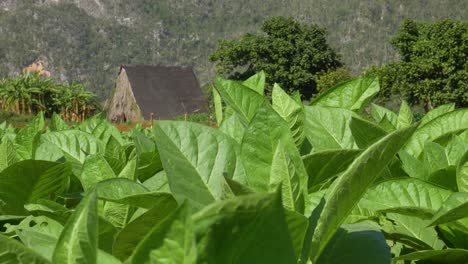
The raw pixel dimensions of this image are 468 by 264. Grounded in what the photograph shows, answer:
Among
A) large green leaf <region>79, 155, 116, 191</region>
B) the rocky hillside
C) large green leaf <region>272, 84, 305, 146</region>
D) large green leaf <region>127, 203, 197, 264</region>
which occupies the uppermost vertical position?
large green leaf <region>127, 203, 197, 264</region>

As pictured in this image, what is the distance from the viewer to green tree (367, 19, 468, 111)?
36.6 m

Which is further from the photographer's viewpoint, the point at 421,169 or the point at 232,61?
the point at 232,61

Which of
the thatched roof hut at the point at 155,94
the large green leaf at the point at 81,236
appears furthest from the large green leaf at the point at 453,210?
the thatched roof hut at the point at 155,94

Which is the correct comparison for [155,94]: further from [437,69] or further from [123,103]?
[437,69]

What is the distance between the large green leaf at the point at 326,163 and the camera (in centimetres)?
55

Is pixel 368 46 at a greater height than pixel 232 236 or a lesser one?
lesser

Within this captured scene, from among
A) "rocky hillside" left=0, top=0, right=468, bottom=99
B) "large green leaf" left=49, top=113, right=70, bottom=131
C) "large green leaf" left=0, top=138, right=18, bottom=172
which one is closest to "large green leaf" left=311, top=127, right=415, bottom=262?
"large green leaf" left=0, top=138, right=18, bottom=172

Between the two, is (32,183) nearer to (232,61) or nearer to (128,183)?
(128,183)

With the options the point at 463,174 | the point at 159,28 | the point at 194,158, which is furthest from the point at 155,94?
the point at 159,28

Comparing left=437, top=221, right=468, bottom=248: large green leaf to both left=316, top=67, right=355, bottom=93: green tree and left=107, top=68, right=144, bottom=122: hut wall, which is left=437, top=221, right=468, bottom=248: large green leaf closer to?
left=107, top=68, right=144, bottom=122: hut wall

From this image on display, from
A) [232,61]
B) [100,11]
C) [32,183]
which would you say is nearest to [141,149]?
[32,183]

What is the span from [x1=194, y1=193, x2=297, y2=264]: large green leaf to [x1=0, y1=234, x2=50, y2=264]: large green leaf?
99 mm

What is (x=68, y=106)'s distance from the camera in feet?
77.9

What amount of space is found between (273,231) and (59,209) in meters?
0.40
